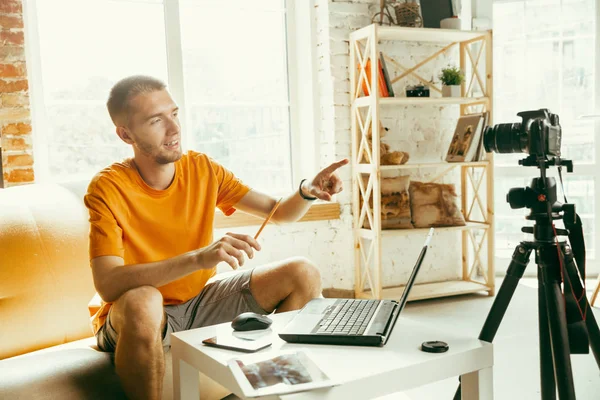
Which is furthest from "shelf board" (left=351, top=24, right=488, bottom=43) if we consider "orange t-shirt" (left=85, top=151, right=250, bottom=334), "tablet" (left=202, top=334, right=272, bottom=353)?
"tablet" (left=202, top=334, right=272, bottom=353)

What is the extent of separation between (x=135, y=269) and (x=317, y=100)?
220 cm

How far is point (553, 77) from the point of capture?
13.0 feet

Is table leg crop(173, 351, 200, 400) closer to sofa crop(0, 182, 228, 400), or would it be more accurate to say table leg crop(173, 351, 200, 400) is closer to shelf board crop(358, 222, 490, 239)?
sofa crop(0, 182, 228, 400)

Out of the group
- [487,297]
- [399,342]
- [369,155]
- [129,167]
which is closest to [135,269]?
[129,167]

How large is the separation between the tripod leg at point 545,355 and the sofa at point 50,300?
96 centimetres

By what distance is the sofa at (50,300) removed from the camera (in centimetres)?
160

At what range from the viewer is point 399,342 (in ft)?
4.17

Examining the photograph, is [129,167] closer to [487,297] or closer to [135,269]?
[135,269]

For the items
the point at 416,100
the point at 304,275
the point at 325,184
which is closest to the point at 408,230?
the point at 416,100

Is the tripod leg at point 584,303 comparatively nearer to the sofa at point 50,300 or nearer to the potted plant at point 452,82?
the sofa at point 50,300

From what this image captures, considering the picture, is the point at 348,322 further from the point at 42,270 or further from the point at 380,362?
the point at 42,270

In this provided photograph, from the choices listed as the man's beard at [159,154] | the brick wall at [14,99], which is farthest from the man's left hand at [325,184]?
the brick wall at [14,99]

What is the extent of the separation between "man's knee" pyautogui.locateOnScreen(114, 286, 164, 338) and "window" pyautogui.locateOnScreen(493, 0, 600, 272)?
10.0 ft

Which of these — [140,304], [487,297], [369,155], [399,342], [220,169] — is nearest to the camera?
[399,342]
